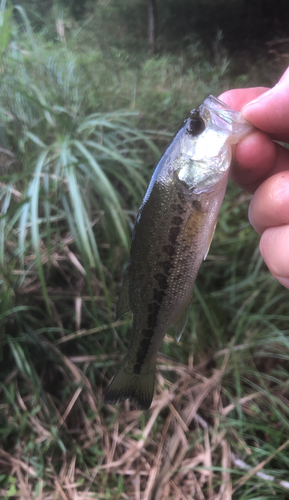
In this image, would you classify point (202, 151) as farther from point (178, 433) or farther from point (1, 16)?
point (1, 16)

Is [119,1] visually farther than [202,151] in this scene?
A: Yes

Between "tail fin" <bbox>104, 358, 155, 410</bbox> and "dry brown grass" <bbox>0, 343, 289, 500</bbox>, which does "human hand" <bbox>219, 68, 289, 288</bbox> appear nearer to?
"tail fin" <bbox>104, 358, 155, 410</bbox>

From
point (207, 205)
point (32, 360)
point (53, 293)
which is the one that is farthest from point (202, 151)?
point (32, 360)

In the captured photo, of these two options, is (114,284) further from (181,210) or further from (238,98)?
(238,98)

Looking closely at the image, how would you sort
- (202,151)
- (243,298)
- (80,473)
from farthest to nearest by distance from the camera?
(243,298)
(80,473)
(202,151)

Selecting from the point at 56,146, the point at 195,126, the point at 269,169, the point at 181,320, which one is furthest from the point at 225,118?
the point at 56,146

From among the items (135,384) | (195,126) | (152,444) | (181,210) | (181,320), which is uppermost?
(195,126)
